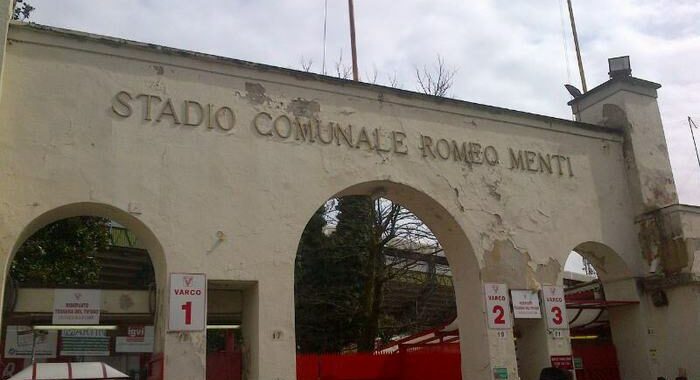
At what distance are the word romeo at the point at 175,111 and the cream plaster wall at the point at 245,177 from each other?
92 millimetres

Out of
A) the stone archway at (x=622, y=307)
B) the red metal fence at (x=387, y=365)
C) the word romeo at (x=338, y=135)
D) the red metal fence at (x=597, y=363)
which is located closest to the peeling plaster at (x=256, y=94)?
the word romeo at (x=338, y=135)

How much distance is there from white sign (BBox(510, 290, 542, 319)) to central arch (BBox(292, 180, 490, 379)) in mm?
672

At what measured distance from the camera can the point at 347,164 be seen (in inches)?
445

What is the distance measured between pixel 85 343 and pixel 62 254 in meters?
4.24

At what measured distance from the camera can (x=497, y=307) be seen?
11.8m

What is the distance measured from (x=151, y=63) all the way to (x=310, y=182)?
10.1 feet

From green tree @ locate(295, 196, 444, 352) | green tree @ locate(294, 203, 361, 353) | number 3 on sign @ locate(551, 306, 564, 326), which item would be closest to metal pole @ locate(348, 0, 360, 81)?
green tree @ locate(295, 196, 444, 352)

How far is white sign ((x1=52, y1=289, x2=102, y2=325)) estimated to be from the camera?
1030 centimetres

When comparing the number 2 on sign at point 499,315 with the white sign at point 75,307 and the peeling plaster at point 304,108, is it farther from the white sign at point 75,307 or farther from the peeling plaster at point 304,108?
the white sign at point 75,307

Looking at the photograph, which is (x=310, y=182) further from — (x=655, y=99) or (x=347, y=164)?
(x=655, y=99)

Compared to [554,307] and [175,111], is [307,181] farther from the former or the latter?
[554,307]

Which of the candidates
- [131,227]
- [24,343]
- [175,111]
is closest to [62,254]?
[24,343]

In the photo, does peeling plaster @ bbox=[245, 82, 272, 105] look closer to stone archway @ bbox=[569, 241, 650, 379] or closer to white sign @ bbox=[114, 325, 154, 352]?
white sign @ bbox=[114, 325, 154, 352]

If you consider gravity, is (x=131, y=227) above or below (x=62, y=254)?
below
